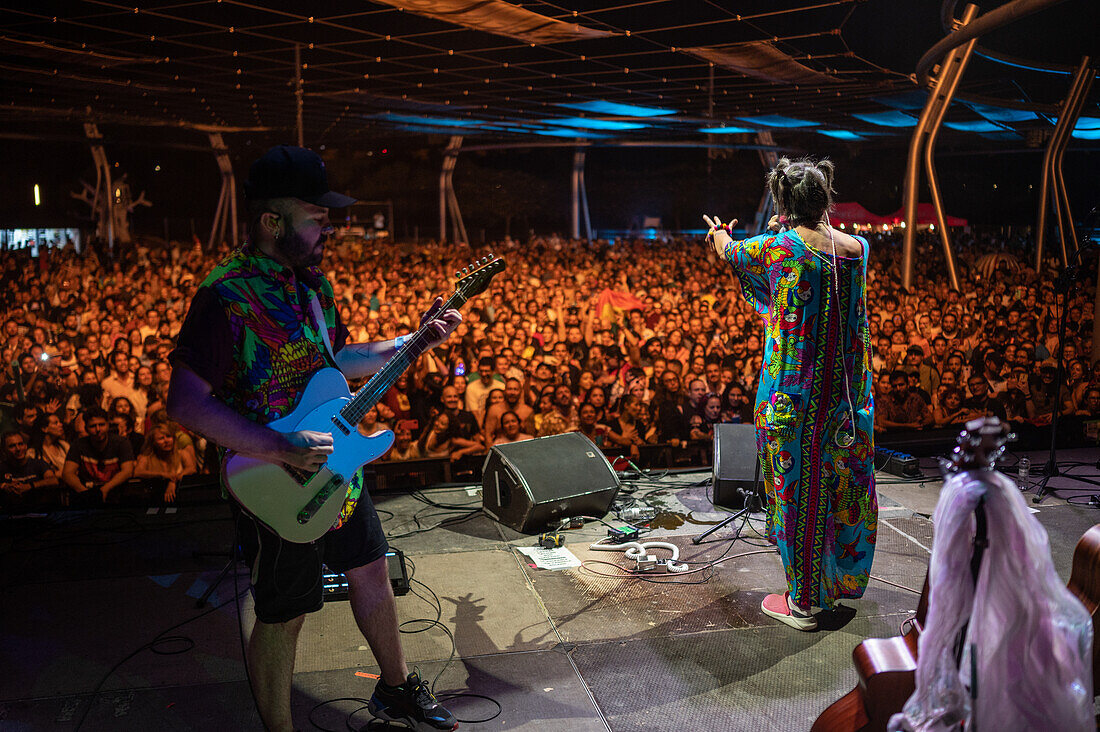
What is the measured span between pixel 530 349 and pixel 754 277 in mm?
2584

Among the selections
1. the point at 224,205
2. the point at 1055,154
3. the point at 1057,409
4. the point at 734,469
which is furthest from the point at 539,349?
the point at 1055,154

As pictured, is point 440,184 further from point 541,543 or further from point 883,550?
point 883,550

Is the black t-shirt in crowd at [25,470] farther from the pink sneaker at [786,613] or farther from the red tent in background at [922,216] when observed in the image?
the red tent in background at [922,216]

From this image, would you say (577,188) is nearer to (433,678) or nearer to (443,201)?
(443,201)

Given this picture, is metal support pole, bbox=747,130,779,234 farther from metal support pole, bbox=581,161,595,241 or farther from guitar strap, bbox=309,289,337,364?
guitar strap, bbox=309,289,337,364

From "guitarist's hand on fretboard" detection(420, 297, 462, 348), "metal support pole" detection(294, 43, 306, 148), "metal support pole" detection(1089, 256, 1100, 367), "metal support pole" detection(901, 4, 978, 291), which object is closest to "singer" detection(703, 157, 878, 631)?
"guitarist's hand on fretboard" detection(420, 297, 462, 348)

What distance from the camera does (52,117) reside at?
15.5 ft

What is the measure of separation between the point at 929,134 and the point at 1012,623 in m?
5.51

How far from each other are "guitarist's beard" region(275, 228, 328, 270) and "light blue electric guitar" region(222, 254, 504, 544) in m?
0.30

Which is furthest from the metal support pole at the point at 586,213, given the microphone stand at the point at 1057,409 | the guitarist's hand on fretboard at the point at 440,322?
the guitarist's hand on fretboard at the point at 440,322

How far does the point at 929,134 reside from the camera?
6.06 metres

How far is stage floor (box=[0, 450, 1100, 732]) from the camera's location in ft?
9.22

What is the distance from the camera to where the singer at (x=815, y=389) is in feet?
10.2

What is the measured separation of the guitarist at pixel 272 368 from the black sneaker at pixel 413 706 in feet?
1.19
